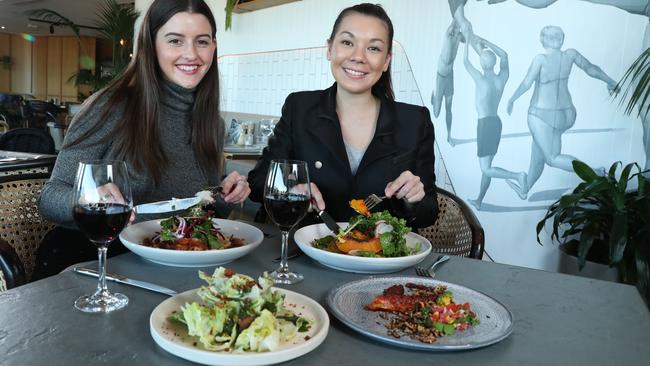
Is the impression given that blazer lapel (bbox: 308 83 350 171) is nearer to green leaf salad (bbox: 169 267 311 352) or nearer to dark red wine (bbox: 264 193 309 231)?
dark red wine (bbox: 264 193 309 231)

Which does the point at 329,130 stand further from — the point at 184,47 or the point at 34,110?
the point at 34,110

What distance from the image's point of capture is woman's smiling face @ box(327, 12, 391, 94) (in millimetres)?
1798

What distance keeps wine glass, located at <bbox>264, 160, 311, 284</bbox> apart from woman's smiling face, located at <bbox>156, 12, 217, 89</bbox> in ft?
2.82

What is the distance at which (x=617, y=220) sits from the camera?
229 centimetres

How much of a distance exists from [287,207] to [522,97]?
97.6 inches

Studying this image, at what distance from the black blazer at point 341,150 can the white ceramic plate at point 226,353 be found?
0.99 meters

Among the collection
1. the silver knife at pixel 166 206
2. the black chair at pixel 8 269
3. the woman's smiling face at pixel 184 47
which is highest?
the woman's smiling face at pixel 184 47

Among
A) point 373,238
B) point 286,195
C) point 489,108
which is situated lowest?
point 373,238

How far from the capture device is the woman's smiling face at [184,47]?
168cm

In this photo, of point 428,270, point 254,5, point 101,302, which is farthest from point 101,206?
point 254,5

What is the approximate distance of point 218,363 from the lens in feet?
2.03

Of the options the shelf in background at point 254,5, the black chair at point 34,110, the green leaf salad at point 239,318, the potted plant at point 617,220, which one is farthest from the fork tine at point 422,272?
the black chair at point 34,110

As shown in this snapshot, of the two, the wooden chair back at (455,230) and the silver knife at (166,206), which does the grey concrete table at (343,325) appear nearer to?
the silver knife at (166,206)

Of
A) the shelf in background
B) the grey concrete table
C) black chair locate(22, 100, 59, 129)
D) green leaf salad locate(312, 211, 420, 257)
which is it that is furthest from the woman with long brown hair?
black chair locate(22, 100, 59, 129)
